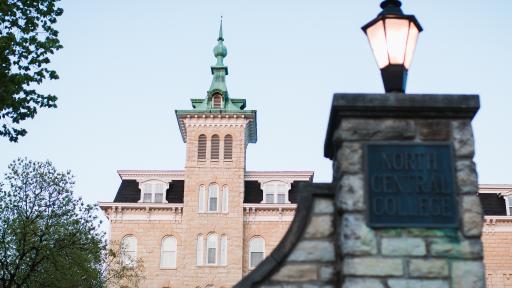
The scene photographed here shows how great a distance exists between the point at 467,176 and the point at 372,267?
1.17m

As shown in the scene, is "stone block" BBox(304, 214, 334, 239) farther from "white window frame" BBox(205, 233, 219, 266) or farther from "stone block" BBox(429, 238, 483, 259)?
"white window frame" BBox(205, 233, 219, 266)

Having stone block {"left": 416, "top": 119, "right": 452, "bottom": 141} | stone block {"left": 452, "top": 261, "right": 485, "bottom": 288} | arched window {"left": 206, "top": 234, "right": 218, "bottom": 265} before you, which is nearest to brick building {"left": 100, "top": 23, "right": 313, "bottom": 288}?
arched window {"left": 206, "top": 234, "right": 218, "bottom": 265}

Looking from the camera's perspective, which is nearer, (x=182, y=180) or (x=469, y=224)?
(x=469, y=224)

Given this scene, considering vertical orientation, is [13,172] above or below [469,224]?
above

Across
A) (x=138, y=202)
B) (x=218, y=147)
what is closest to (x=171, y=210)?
(x=138, y=202)

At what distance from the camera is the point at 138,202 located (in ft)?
133

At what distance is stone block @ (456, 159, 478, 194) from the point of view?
578 centimetres

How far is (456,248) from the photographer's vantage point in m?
5.64

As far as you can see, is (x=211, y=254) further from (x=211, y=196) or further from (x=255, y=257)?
(x=211, y=196)

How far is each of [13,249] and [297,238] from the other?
77.5 ft

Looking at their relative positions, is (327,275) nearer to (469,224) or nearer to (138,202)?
(469,224)

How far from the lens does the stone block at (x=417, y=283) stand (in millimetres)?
5552

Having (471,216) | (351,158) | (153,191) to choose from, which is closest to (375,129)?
(351,158)

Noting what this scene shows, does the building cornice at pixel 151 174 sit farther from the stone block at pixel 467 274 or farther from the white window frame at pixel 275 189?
the stone block at pixel 467 274
